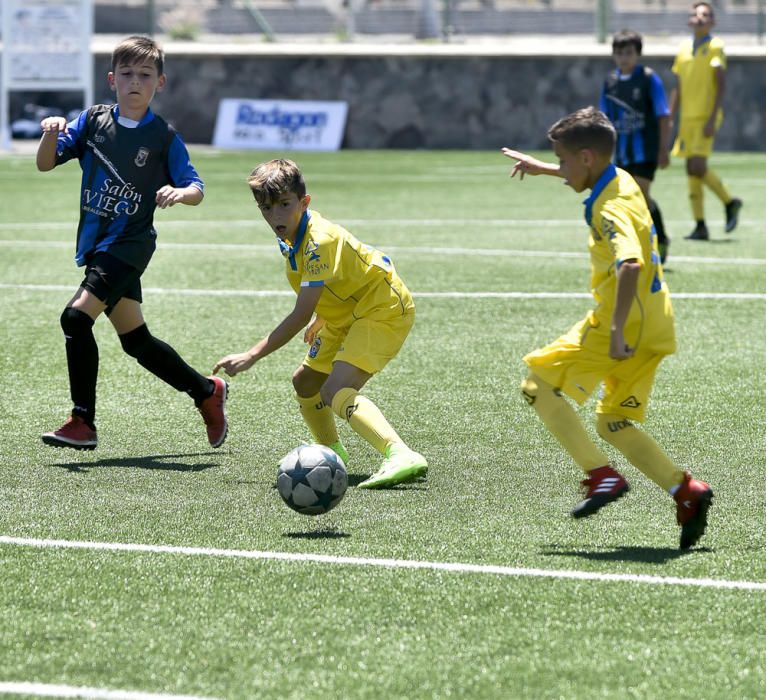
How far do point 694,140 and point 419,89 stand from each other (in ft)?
48.7

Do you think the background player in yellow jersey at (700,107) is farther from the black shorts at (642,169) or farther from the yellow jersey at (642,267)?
the yellow jersey at (642,267)

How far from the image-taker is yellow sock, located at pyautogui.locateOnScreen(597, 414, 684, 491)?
Result: 17.7 feet

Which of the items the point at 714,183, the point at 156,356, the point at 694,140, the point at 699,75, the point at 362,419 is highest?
the point at 362,419

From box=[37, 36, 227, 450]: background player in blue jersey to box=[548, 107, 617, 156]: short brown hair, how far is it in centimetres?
213

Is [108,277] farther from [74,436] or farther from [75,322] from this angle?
[74,436]

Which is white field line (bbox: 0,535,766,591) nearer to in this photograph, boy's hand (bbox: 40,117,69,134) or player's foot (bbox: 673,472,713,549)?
player's foot (bbox: 673,472,713,549)

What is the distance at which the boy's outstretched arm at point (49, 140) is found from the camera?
22.8ft

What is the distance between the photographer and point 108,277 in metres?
6.97

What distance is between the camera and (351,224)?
16.6 metres

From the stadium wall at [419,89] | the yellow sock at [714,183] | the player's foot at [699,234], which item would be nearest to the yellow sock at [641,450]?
the player's foot at [699,234]

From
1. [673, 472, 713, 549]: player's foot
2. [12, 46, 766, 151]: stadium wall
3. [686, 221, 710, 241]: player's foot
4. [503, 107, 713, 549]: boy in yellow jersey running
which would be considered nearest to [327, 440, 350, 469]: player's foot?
[503, 107, 713, 549]: boy in yellow jersey running

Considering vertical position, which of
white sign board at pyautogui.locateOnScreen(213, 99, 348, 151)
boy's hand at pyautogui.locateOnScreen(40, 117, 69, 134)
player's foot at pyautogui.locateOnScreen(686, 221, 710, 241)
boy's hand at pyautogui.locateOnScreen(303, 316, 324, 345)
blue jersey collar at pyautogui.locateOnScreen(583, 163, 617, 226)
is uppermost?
blue jersey collar at pyautogui.locateOnScreen(583, 163, 617, 226)

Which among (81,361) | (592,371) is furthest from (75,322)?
(592,371)

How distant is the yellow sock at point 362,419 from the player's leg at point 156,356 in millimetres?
1040
